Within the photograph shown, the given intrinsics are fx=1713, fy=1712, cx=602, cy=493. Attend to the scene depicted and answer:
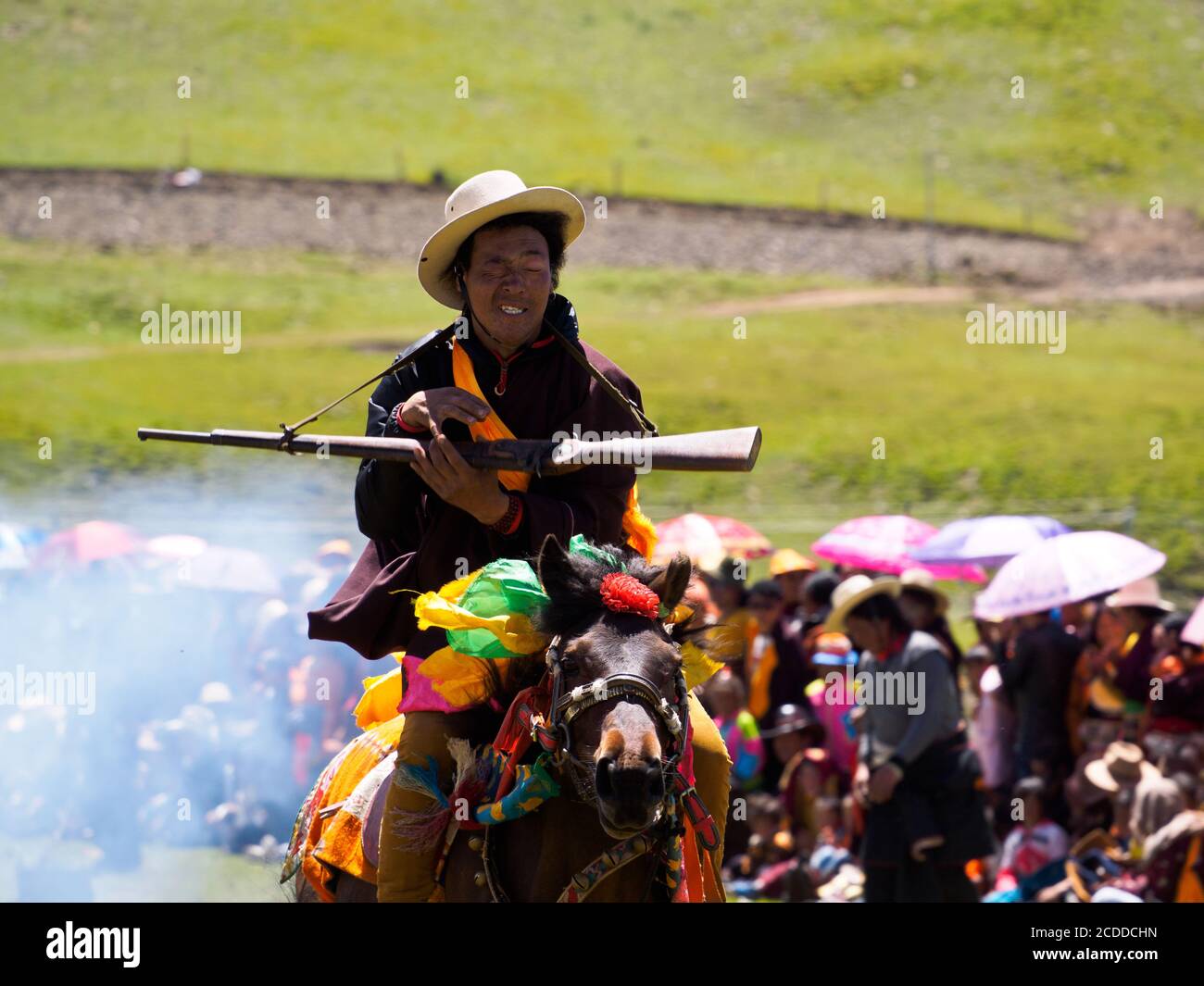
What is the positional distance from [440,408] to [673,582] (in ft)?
3.43

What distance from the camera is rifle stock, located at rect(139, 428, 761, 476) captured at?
5688 millimetres

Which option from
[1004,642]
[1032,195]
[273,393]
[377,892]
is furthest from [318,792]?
[1032,195]

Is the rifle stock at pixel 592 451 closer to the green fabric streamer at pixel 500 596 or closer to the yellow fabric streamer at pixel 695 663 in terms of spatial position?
the green fabric streamer at pixel 500 596

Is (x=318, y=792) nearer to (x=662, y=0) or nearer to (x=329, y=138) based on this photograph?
(x=329, y=138)

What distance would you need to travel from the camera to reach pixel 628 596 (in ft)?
17.6

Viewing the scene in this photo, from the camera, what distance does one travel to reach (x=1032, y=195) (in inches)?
2409

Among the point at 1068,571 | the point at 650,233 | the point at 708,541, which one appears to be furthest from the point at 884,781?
the point at 650,233

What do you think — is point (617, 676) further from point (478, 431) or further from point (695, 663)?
point (478, 431)

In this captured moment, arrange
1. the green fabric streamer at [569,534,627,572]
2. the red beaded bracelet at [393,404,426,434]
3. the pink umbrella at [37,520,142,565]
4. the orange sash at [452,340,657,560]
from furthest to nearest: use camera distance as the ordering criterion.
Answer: the pink umbrella at [37,520,142,565] → the orange sash at [452,340,657,560] → the red beaded bracelet at [393,404,426,434] → the green fabric streamer at [569,534,627,572]

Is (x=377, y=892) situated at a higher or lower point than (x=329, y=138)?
lower

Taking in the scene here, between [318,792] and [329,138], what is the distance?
5457cm

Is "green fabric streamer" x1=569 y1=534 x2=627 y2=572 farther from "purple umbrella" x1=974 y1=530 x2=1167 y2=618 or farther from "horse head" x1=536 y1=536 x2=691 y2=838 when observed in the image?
"purple umbrella" x1=974 y1=530 x2=1167 y2=618

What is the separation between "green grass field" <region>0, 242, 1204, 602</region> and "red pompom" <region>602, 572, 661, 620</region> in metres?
23.3

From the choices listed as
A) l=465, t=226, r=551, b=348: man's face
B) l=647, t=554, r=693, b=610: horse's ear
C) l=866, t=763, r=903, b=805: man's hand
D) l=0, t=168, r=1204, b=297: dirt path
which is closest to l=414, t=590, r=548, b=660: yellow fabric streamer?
l=647, t=554, r=693, b=610: horse's ear
